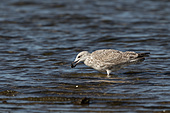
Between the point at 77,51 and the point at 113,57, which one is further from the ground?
the point at 113,57

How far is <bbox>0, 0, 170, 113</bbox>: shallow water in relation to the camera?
9398mm

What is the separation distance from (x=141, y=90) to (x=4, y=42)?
916 cm

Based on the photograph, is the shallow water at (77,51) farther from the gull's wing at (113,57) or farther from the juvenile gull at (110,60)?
the gull's wing at (113,57)

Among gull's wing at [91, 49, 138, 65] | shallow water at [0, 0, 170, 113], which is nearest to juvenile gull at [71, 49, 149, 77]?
gull's wing at [91, 49, 138, 65]

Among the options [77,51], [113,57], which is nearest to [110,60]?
[113,57]

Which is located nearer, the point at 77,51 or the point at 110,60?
the point at 110,60

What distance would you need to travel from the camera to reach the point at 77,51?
52.6 feet

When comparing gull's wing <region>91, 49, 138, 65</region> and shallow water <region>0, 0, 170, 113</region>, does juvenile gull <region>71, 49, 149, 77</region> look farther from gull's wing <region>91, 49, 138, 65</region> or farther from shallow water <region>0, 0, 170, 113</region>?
shallow water <region>0, 0, 170, 113</region>

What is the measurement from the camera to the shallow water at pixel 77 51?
9398 millimetres

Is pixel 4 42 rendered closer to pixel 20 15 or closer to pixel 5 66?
pixel 5 66

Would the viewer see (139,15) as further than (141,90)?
Yes

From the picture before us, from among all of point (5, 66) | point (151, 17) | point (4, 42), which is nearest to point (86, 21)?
point (151, 17)

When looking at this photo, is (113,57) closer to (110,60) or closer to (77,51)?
(110,60)

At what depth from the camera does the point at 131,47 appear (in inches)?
655
